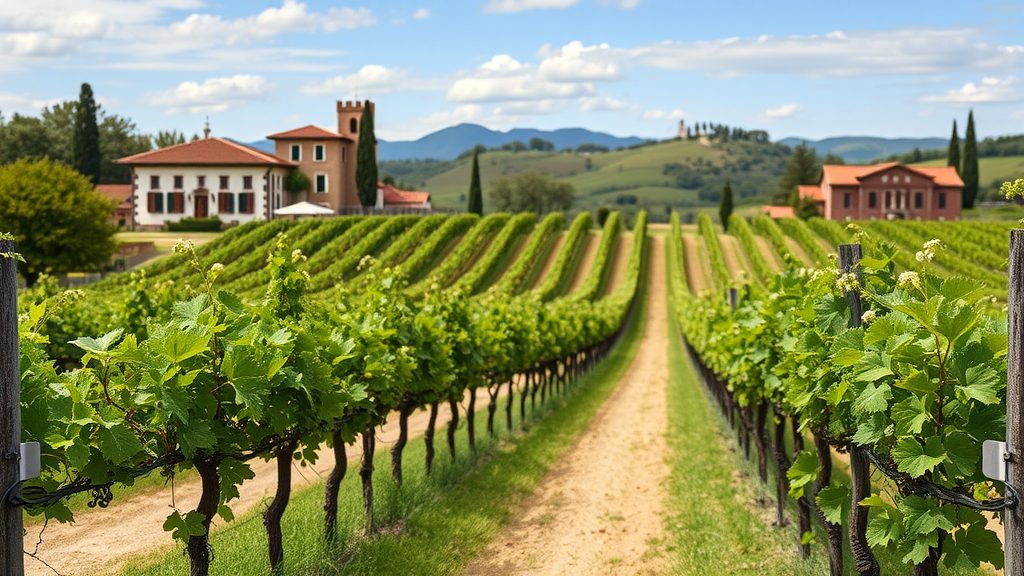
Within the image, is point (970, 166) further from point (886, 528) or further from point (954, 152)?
point (886, 528)

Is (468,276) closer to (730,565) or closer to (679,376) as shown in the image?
(679,376)

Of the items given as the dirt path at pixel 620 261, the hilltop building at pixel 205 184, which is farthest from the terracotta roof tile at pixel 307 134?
the dirt path at pixel 620 261

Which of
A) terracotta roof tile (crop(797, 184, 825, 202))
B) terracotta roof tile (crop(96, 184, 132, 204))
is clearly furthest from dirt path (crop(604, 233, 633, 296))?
terracotta roof tile (crop(96, 184, 132, 204))

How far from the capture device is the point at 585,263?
52.5 m

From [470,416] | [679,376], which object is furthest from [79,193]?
[470,416]

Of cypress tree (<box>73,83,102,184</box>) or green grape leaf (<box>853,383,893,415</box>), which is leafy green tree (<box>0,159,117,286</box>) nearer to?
cypress tree (<box>73,83,102,184</box>)

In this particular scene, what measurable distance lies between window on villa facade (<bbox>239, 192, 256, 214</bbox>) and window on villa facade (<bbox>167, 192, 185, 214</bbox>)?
4.25m

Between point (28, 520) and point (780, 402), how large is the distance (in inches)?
306

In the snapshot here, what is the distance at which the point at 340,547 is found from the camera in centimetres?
718

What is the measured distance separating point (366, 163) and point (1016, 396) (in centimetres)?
5843

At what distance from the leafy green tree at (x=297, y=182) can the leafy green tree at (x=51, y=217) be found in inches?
834

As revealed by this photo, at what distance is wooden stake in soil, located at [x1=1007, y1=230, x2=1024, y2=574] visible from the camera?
3.78 meters

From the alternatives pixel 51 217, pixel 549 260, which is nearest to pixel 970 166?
pixel 549 260

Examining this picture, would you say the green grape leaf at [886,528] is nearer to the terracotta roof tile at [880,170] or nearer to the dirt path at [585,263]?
the dirt path at [585,263]
